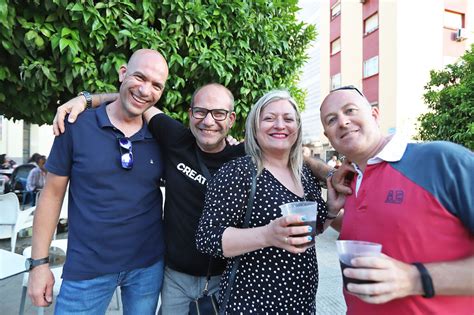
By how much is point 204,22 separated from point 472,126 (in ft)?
16.0

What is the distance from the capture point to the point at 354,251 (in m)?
1.17

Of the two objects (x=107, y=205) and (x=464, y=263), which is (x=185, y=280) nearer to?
(x=107, y=205)

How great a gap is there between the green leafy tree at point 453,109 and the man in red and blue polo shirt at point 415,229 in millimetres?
5116

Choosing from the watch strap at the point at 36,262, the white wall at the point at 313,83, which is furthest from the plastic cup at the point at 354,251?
the white wall at the point at 313,83

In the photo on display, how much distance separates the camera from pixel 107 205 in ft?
6.36

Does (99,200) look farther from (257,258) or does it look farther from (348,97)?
(348,97)

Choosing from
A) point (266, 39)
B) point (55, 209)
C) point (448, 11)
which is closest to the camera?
point (55, 209)

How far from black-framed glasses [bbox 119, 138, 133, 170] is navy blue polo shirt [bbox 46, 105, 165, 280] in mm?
22

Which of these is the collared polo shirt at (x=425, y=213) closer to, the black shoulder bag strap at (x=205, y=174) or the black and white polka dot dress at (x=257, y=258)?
the black and white polka dot dress at (x=257, y=258)

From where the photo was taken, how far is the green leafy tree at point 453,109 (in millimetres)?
5828

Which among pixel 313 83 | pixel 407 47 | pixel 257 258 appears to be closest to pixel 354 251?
pixel 257 258

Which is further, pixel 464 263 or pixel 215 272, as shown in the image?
pixel 215 272

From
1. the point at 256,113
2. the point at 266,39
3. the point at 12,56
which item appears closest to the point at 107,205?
the point at 256,113

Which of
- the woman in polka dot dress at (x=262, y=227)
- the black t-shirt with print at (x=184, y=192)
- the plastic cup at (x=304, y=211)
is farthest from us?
the black t-shirt with print at (x=184, y=192)
